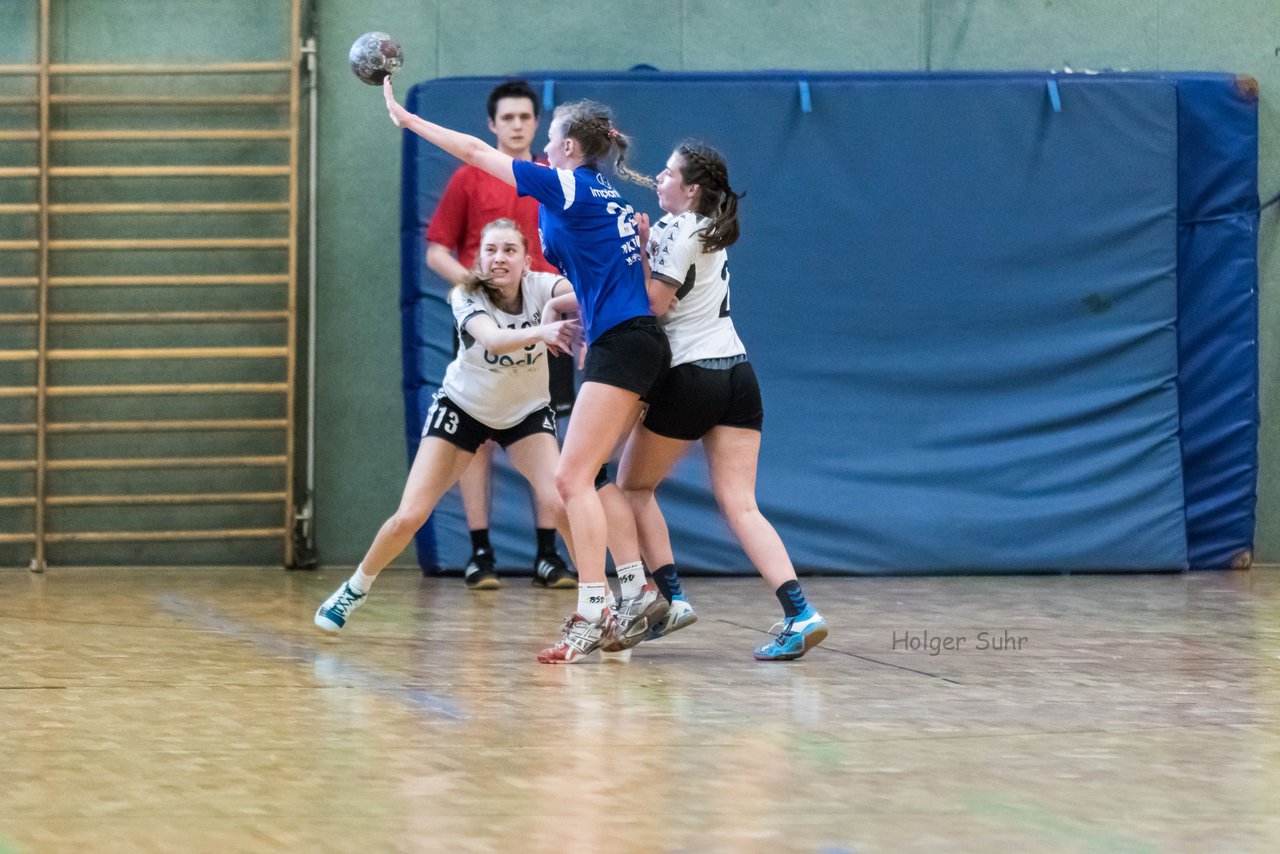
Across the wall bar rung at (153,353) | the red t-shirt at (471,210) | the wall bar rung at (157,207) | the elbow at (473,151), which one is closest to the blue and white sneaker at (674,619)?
the elbow at (473,151)

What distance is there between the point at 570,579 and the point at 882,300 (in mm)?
2124

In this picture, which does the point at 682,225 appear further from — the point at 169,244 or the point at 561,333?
the point at 169,244

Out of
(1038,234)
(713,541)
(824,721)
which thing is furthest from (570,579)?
(824,721)

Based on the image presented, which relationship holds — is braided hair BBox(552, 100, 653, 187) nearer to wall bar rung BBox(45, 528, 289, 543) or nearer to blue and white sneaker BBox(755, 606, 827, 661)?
blue and white sneaker BBox(755, 606, 827, 661)

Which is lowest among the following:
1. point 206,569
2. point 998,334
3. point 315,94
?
point 206,569

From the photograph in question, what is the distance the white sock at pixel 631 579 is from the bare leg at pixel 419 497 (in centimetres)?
73

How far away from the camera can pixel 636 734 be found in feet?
12.0

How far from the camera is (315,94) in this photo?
838 centimetres

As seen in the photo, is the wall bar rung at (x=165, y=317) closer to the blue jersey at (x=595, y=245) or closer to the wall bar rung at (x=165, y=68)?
the wall bar rung at (x=165, y=68)

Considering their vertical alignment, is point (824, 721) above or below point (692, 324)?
below

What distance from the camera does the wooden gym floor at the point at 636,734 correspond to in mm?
2807

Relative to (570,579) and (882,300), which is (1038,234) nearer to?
(882,300)

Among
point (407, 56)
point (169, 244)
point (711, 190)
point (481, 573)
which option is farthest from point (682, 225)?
point (169, 244)

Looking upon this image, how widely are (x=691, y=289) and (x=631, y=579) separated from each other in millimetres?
912
